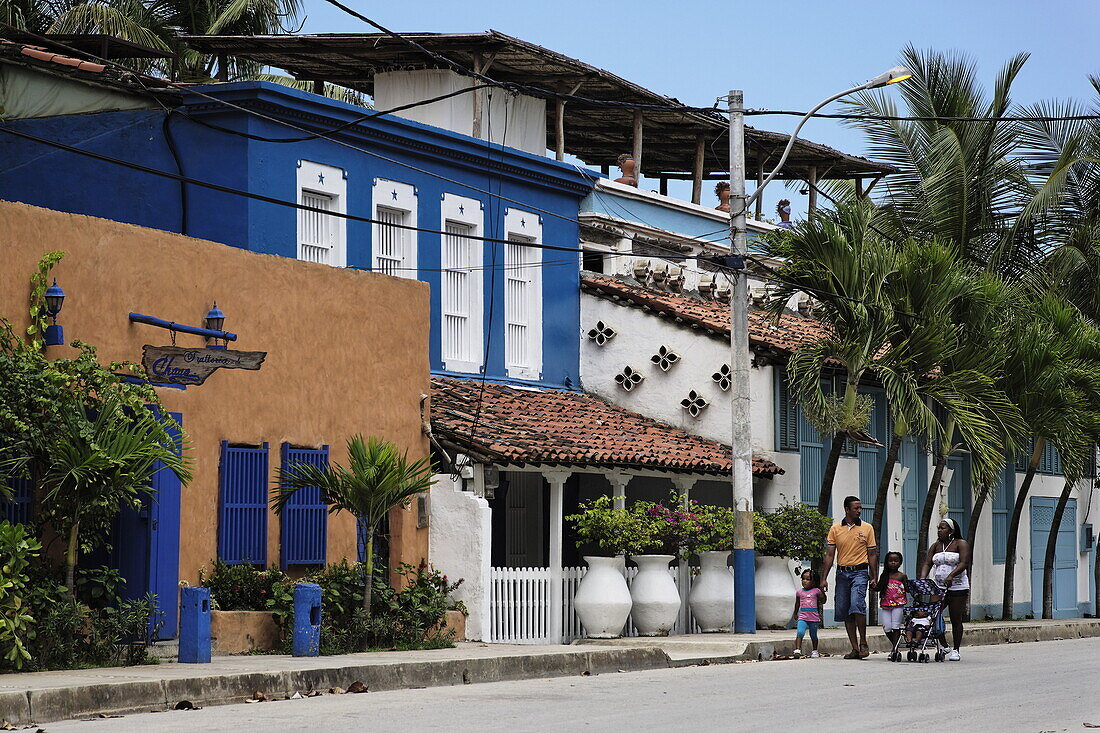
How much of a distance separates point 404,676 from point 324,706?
231cm

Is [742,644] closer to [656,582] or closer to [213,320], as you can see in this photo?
[656,582]

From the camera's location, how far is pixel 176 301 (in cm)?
1559

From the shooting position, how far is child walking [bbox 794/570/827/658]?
1822cm

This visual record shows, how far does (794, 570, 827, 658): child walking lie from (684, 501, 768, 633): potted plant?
2.49 meters

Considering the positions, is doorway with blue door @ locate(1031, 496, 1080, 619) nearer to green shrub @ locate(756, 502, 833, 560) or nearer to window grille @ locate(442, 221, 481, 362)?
green shrub @ locate(756, 502, 833, 560)

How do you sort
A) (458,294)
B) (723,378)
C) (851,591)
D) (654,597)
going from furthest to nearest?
(723,378), (458,294), (654,597), (851,591)

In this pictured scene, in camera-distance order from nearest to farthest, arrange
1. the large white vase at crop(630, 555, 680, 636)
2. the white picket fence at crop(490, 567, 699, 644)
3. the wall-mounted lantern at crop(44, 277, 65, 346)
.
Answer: the wall-mounted lantern at crop(44, 277, 65, 346)
the white picket fence at crop(490, 567, 699, 644)
the large white vase at crop(630, 555, 680, 636)

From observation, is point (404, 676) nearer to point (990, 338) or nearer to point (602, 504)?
point (602, 504)

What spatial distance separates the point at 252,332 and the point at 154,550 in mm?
2892

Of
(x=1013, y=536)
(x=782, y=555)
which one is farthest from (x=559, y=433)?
(x=1013, y=536)

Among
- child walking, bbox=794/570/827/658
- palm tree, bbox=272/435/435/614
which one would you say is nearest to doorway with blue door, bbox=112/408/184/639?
palm tree, bbox=272/435/435/614

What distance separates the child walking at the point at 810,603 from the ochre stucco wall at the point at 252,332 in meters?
4.35

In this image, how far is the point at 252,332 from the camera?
16516 millimetres

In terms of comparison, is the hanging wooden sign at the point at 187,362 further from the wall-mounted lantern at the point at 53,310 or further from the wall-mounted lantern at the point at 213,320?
the wall-mounted lantern at the point at 53,310
